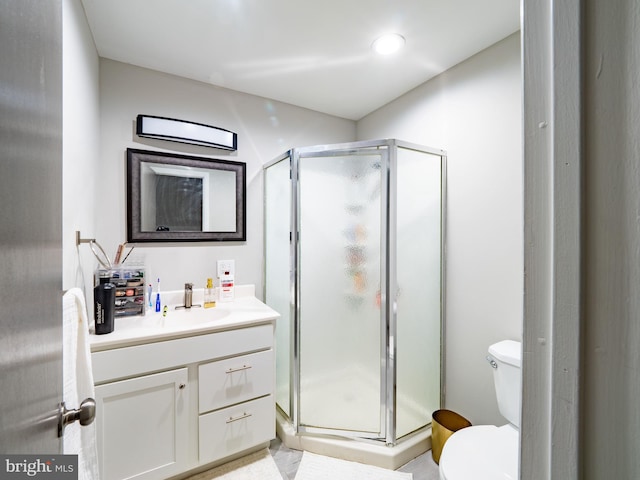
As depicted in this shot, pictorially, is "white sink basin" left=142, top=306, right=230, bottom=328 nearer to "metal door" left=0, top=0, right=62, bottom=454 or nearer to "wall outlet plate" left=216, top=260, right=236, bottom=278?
"wall outlet plate" left=216, top=260, right=236, bottom=278

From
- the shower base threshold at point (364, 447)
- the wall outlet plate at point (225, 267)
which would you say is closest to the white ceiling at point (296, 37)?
the wall outlet plate at point (225, 267)

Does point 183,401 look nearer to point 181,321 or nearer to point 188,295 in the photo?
point 181,321

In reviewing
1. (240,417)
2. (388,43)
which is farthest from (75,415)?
(388,43)

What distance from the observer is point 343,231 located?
69.9 inches

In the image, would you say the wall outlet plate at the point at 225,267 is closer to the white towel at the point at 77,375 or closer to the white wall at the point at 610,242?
the white towel at the point at 77,375

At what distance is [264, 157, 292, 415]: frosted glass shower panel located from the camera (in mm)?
1888

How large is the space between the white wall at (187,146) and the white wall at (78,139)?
117mm

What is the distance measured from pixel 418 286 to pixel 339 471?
3.79 ft

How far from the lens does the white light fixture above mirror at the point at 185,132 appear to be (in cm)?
176

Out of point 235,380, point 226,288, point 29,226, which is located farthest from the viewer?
point 226,288

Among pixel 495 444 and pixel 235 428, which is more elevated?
pixel 495 444

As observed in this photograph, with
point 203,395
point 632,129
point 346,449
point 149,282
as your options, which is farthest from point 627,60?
point 149,282

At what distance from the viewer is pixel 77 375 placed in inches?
37.3

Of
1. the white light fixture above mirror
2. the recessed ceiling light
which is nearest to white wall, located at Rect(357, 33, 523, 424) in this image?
the recessed ceiling light
